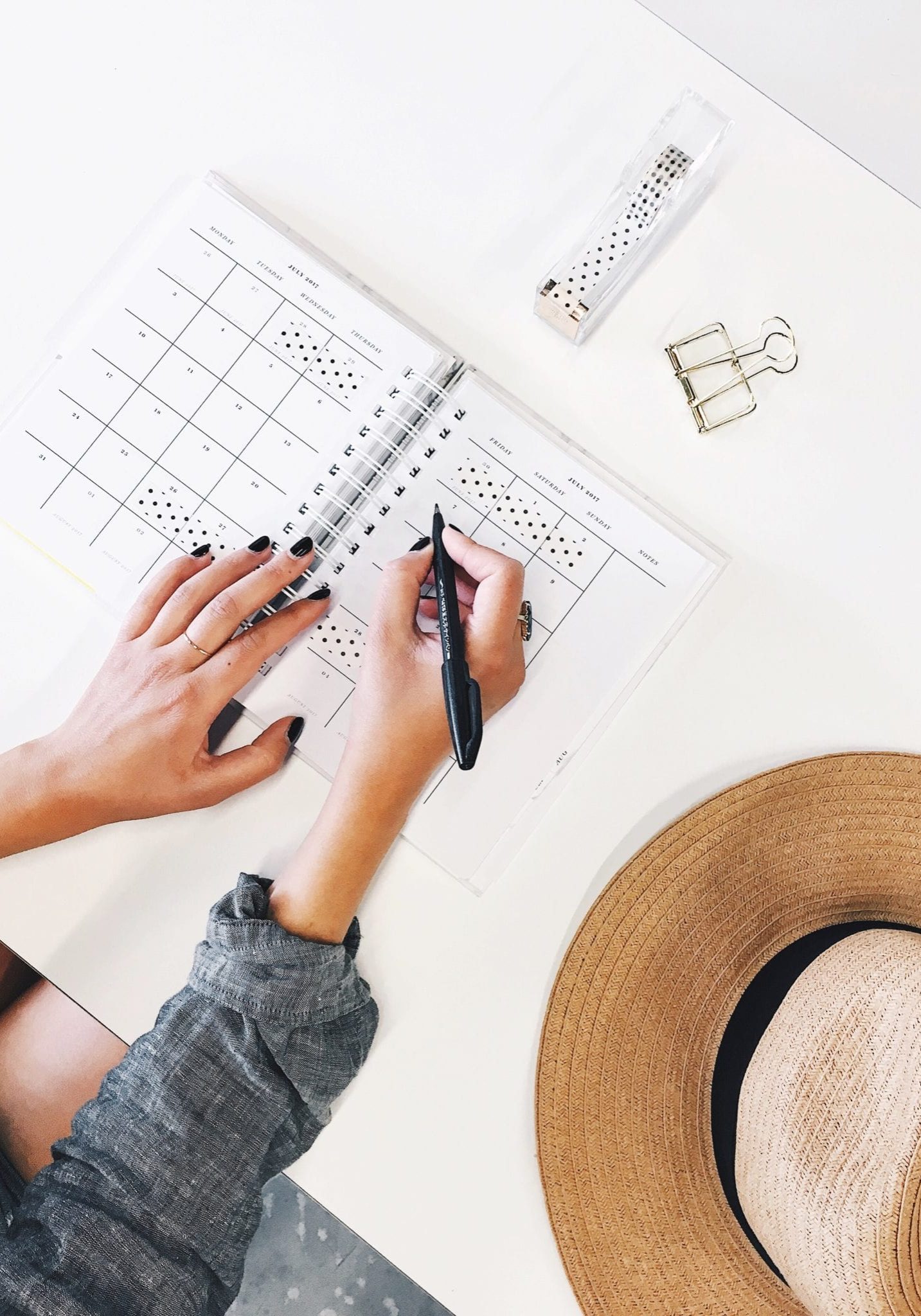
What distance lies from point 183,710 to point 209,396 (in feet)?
0.84

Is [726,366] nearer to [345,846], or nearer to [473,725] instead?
[473,725]

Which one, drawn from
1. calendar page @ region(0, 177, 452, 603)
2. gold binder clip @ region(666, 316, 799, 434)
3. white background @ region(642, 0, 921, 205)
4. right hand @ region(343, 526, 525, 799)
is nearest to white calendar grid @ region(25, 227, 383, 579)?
calendar page @ region(0, 177, 452, 603)

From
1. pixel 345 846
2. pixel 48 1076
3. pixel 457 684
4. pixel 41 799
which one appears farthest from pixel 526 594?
pixel 48 1076

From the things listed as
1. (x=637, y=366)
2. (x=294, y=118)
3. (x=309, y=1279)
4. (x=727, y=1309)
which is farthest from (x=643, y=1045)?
(x=309, y=1279)

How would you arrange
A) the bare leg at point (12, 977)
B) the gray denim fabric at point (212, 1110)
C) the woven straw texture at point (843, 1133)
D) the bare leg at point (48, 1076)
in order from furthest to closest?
the bare leg at point (12, 977)
the bare leg at point (48, 1076)
the gray denim fabric at point (212, 1110)
the woven straw texture at point (843, 1133)

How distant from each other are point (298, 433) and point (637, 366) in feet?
0.91

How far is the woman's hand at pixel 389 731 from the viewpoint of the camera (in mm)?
677

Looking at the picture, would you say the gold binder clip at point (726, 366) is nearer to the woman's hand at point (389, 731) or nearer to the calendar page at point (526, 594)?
the calendar page at point (526, 594)

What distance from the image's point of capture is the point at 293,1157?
691 mm

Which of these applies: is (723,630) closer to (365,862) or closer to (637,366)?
(637,366)

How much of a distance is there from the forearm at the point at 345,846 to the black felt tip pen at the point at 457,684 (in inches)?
1.9

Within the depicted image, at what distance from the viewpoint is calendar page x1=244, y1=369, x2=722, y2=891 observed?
71cm

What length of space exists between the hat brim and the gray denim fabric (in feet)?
0.58

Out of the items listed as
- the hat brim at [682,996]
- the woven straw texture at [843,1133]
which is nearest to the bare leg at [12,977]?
the hat brim at [682,996]
